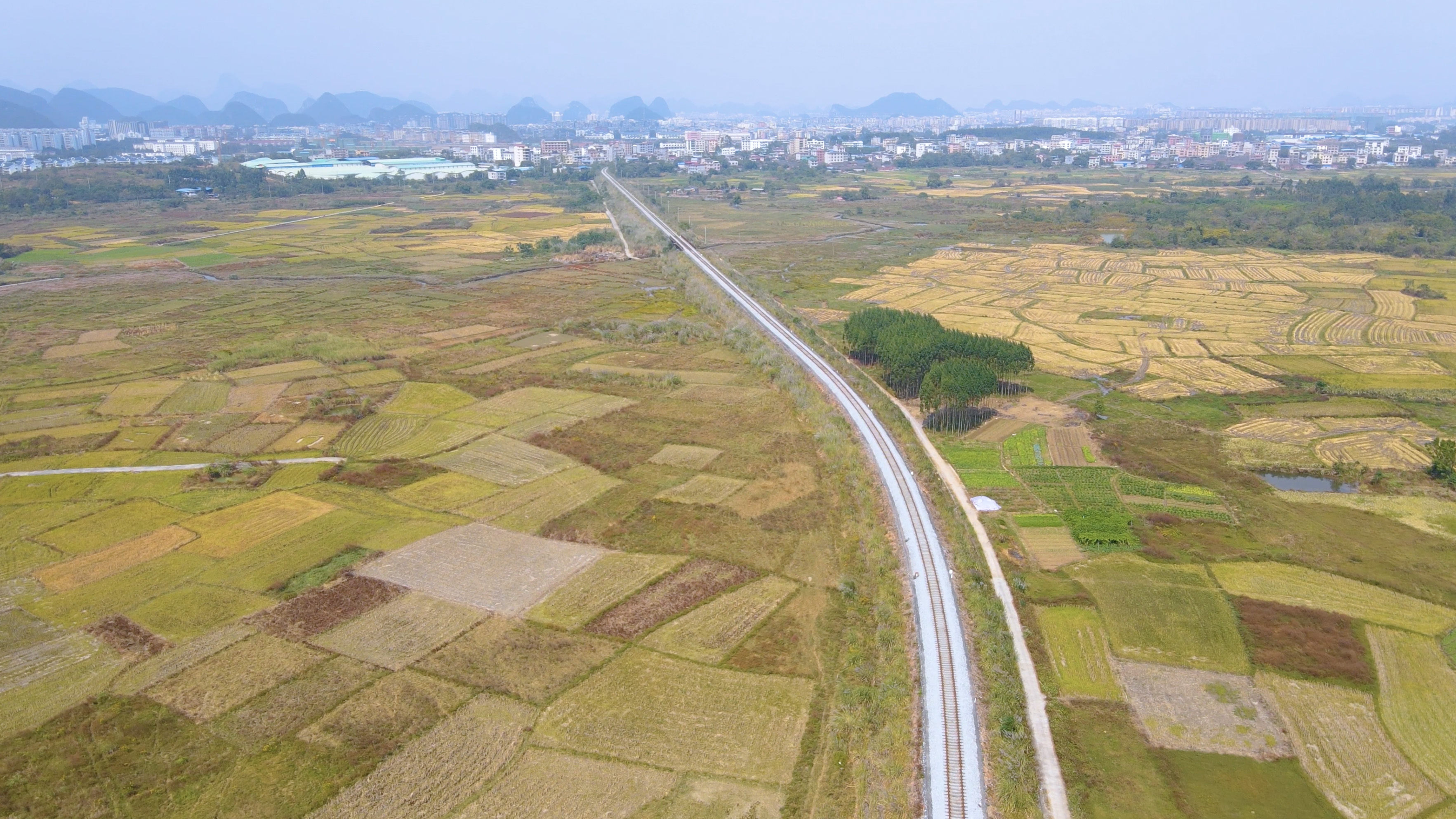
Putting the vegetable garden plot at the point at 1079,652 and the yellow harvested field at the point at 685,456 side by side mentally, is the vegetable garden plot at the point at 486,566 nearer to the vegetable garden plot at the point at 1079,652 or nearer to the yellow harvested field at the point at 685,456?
the yellow harvested field at the point at 685,456

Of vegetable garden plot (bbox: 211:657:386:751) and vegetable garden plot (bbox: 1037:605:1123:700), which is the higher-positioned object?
vegetable garden plot (bbox: 1037:605:1123:700)

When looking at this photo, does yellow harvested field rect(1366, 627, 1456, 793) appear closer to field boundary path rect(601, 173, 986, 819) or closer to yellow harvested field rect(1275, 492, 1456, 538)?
yellow harvested field rect(1275, 492, 1456, 538)

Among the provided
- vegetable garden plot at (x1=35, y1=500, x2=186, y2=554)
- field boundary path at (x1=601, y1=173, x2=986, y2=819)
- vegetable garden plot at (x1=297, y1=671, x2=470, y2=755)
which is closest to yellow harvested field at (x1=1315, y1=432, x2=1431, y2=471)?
field boundary path at (x1=601, y1=173, x2=986, y2=819)

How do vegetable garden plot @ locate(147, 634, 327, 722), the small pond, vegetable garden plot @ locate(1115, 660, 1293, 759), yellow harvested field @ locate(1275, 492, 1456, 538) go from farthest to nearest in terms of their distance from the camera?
1. the small pond
2. yellow harvested field @ locate(1275, 492, 1456, 538)
3. vegetable garden plot @ locate(147, 634, 327, 722)
4. vegetable garden plot @ locate(1115, 660, 1293, 759)

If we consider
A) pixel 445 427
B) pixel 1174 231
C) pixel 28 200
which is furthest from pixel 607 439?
pixel 28 200

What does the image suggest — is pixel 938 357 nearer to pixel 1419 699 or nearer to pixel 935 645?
pixel 935 645

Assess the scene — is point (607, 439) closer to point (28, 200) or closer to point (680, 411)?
point (680, 411)
